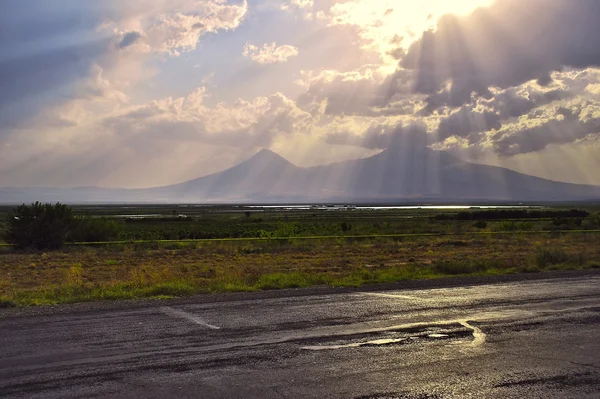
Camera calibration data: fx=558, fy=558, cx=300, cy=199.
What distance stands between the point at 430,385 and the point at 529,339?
2980 millimetres

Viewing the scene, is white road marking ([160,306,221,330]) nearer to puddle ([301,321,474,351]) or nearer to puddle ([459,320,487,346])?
puddle ([301,321,474,351])

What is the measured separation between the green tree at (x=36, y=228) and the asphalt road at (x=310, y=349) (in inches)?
1101

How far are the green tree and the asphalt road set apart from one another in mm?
27961

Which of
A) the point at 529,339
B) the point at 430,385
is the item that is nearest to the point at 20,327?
the point at 430,385

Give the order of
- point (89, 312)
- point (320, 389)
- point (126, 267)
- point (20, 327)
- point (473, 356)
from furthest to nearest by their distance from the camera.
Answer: point (126, 267) → point (89, 312) → point (20, 327) → point (473, 356) → point (320, 389)

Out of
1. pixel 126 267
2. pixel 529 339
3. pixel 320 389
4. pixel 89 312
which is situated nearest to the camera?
A: pixel 320 389

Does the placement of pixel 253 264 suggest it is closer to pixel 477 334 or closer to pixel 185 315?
pixel 185 315

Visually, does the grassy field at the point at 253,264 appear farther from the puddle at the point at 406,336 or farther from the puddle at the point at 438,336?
the puddle at the point at 438,336

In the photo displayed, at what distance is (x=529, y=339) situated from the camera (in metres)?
8.47

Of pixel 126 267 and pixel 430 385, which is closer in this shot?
pixel 430 385

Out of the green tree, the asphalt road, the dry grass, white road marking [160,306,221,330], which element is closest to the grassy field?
the dry grass

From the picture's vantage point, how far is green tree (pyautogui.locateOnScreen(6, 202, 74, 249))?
3678 centimetres

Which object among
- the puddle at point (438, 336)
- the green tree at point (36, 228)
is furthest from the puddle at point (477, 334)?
the green tree at point (36, 228)

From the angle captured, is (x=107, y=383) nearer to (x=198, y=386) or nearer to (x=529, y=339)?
(x=198, y=386)
